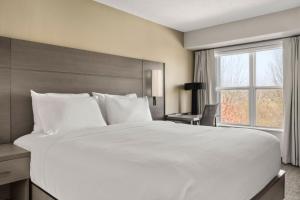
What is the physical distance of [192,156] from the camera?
51.7 inches

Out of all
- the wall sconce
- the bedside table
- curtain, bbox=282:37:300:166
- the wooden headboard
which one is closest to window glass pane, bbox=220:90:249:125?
curtain, bbox=282:37:300:166

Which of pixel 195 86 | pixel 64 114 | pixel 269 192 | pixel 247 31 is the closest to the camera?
pixel 269 192

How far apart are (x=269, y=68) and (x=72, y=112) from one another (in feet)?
11.6

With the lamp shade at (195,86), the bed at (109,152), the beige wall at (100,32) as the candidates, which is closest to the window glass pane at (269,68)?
the lamp shade at (195,86)

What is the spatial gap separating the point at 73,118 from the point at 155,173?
1.38 m

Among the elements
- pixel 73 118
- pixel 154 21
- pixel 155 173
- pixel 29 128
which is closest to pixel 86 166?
pixel 155 173

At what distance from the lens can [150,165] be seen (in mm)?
1189

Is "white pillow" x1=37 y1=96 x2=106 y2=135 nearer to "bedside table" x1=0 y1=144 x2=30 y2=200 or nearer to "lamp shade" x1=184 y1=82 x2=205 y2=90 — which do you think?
"bedside table" x1=0 y1=144 x2=30 y2=200

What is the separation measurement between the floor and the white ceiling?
8.01 ft

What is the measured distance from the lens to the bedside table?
5.82ft

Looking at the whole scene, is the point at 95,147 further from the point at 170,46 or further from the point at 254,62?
the point at 254,62

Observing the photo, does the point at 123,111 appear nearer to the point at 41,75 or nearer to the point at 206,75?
the point at 41,75

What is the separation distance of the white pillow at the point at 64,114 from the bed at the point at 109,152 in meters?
0.18

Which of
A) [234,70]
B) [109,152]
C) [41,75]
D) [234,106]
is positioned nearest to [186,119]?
[234,106]
